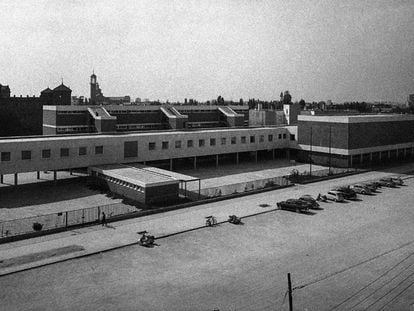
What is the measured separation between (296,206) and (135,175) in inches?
633

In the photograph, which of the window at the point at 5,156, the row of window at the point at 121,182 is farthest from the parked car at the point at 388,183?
the window at the point at 5,156

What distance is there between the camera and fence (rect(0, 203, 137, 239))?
2997 centimetres

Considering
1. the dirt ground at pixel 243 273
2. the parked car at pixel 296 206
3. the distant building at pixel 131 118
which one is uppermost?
the distant building at pixel 131 118

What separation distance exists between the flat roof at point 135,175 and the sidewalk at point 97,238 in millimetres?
3615

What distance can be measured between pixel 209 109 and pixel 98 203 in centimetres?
4610

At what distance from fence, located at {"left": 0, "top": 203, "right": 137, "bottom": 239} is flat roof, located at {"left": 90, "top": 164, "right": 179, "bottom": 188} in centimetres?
308

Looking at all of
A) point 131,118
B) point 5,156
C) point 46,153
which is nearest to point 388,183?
point 46,153

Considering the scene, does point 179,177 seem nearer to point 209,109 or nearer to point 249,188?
point 249,188

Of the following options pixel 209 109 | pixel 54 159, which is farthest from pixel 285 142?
pixel 54 159

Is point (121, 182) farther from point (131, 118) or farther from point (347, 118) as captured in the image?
point (347, 118)

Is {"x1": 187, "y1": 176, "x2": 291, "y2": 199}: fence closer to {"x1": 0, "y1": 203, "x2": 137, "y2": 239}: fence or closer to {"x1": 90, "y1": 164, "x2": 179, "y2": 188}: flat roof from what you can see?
{"x1": 90, "y1": 164, "x2": 179, "y2": 188}: flat roof

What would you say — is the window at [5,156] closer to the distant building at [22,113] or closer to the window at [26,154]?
the window at [26,154]

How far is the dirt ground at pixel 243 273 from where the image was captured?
20.0 metres

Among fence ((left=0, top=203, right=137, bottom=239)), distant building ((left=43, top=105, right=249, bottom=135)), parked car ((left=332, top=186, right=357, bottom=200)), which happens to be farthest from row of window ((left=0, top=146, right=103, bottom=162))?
parked car ((left=332, top=186, right=357, bottom=200))
